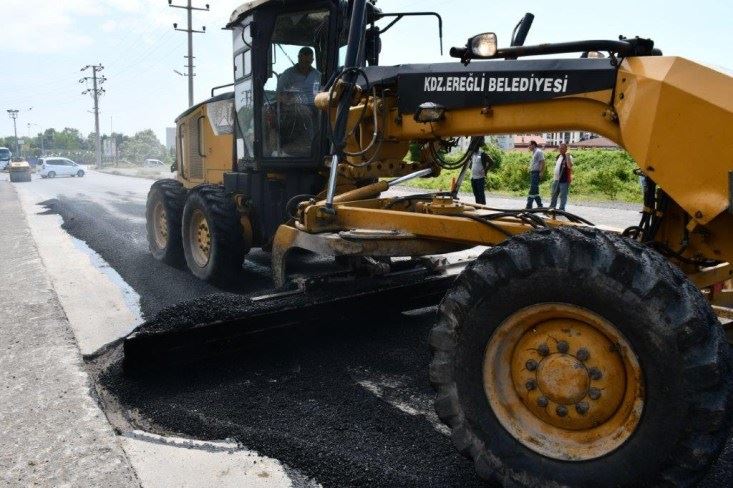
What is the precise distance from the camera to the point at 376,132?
440 cm

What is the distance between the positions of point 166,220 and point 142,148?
84486 mm

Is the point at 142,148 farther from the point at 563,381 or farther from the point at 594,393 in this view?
the point at 594,393

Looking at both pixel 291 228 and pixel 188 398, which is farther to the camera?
pixel 291 228

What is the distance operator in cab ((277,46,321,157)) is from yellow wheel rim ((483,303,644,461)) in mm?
4310

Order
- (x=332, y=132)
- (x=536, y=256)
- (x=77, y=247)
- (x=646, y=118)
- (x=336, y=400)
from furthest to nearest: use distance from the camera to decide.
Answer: (x=77, y=247), (x=332, y=132), (x=336, y=400), (x=646, y=118), (x=536, y=256)

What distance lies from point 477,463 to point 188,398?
1.94 m

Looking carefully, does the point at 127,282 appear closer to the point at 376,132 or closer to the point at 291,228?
the point at 291,228

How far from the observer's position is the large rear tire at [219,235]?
21.5 feet

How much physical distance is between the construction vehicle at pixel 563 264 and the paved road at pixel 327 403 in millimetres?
290

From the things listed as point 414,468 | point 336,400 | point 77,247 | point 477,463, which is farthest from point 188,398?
point 77,247

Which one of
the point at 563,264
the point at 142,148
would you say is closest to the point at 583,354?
the point at 563,264

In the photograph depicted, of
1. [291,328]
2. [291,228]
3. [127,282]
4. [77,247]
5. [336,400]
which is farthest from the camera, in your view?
[77,247]

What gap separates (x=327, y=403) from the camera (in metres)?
3.65

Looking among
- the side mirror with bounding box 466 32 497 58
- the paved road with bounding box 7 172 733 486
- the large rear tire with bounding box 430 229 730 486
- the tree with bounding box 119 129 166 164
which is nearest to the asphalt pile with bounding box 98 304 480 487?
the paved road with bounding box 7 172 733 486
